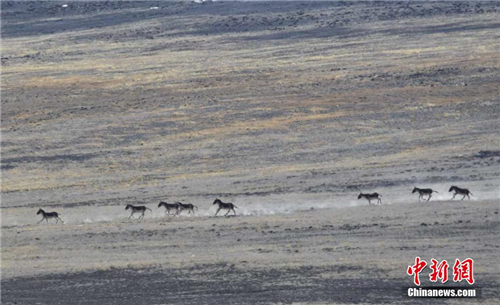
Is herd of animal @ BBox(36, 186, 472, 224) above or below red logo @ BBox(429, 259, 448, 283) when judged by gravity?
above

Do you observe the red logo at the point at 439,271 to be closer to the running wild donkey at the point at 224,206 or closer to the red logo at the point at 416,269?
the red logo at the point at 416,269

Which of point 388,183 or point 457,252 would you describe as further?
point 388,183

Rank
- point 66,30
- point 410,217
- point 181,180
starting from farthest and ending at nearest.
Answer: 1. point 66,30
2. point 181,180
3. point 410,217

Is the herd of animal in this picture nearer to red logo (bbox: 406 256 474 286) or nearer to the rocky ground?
the rocky ground

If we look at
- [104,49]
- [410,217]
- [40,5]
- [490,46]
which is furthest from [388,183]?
[40,5]

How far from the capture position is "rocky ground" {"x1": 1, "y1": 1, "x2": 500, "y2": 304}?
65.8 ft

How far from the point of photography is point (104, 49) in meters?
48.5

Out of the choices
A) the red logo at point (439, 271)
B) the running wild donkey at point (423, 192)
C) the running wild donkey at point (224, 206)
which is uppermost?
the running wild donkey at point (423, 192)

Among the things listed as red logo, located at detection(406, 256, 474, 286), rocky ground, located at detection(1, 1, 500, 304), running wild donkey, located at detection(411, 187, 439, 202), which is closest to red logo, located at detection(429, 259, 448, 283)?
red logo, located at detection(406, 256, 474, 286)

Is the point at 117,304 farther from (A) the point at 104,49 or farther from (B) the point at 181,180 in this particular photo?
(A) the point at 104,49

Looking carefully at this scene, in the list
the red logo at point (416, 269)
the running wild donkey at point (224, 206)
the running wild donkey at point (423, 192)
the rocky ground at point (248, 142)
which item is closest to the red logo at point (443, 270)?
the red logo at point (416, 269)

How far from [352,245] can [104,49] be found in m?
30.1

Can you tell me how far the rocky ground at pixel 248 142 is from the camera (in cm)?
2006

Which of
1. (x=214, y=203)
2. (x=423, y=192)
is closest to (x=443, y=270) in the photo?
(x=423, y=192)
